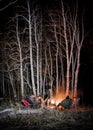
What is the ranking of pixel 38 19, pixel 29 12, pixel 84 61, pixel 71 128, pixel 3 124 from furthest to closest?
pixel 84 61, pixel 38 19, pixel 29 12, pixel 3 124, pixel 71 128

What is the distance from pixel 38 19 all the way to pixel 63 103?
28.1 ft

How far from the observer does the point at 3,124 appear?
906 cm

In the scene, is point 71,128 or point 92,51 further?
point 92,51

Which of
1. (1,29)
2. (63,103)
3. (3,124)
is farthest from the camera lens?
(1,29)

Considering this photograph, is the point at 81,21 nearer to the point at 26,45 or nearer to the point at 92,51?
the point at 92,51

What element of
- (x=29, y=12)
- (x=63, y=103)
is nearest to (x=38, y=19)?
(x=29, y=12)

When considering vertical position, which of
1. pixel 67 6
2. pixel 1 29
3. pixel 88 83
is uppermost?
pixel 67 6

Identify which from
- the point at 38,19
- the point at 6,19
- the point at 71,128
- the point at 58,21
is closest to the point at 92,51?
the point at 58,21

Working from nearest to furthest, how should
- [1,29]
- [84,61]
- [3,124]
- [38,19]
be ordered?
[3,124] → [38,19] → [1,29] → [84,61]

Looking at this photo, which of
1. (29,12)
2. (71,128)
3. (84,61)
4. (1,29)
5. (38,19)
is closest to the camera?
(71,128)

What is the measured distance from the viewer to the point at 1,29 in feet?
67.7

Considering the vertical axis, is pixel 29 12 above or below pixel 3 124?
above

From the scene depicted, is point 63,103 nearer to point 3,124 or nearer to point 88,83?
point 3,124

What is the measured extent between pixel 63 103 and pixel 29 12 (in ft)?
27.0
